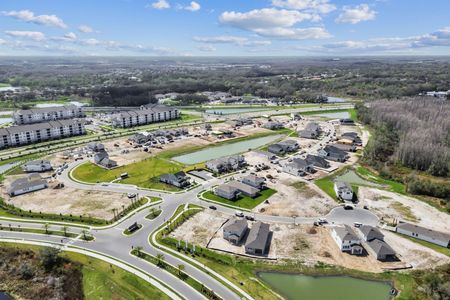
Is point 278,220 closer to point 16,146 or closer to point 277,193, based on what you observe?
point 277,193

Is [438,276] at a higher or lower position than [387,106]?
lower

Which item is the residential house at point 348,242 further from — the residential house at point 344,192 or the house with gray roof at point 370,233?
the residential house at point 344,192

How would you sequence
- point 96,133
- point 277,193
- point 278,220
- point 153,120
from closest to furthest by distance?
point 278,220 → point 277,193 → point 96,133 → point 153,120

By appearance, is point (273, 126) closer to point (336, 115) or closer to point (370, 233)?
point (336, 115)

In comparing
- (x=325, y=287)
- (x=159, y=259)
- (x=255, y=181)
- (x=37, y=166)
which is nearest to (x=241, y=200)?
(x=255, y=181)

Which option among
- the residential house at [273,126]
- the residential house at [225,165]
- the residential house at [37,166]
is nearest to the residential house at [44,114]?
the residential house at [37,166]

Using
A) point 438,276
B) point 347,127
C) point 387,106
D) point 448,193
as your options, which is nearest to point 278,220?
point 438,276

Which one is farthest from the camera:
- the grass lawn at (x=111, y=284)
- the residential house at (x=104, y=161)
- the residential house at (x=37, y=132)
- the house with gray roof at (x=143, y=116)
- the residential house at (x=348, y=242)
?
the house with gray roof at (x=143, y=116)
